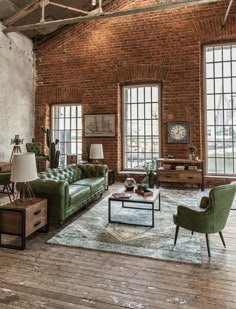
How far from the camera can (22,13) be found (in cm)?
621

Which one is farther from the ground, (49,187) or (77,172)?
(77,172)

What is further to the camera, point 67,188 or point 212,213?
point 67,188

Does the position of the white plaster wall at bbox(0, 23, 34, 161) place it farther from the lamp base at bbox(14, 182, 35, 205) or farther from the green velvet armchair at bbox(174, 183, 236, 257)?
the green velvet armchair at bbox(174, 183, 236, 257)

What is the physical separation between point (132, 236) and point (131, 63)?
5313mm

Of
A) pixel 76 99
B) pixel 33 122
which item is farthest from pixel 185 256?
pixel 33 122

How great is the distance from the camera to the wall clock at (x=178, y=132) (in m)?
6.66

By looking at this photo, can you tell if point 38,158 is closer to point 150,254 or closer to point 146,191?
point 146,191

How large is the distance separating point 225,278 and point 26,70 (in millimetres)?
7544

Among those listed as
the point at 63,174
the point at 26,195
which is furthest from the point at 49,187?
the point at 63,174

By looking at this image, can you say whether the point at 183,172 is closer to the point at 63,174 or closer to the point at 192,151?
the point at 192,151

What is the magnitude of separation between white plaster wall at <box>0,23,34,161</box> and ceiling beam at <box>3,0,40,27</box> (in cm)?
34

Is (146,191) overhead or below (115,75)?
below

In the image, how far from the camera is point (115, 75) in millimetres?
7219

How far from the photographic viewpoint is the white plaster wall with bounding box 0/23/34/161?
21.7 ft
